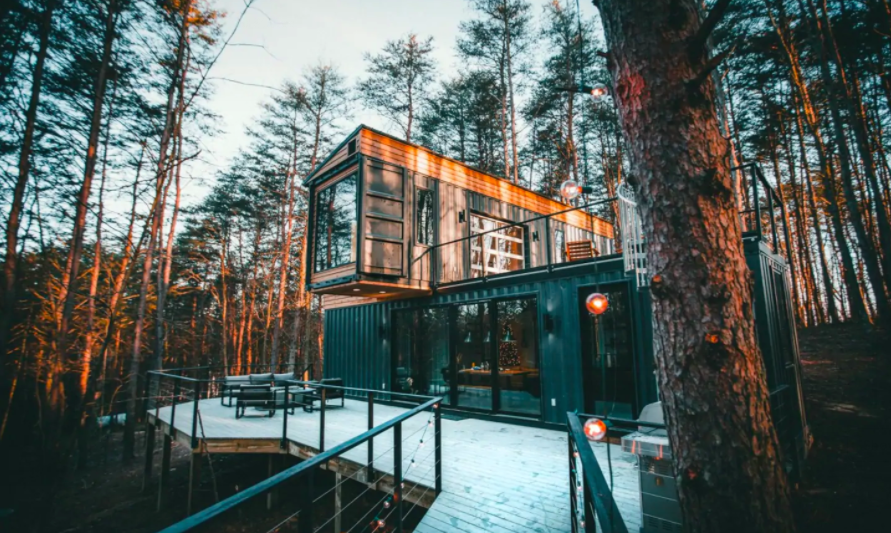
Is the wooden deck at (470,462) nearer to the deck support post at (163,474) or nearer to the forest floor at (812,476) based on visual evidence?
the deck support post at (163,474)

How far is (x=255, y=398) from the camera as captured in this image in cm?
724

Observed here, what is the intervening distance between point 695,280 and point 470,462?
3.81 metres

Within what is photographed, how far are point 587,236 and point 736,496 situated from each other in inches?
522

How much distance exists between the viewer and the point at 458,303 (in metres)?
7.98

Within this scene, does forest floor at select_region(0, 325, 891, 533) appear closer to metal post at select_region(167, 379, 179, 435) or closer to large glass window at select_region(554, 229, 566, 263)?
metal post at select_region(167, 379, 179, 435)

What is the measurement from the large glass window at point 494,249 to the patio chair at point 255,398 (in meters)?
5.04

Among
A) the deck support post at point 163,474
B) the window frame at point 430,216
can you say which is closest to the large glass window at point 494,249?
the window frame at point 430,216

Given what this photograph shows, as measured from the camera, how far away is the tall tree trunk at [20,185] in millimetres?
3348

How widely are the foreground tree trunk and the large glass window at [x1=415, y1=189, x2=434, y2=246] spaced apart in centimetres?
659

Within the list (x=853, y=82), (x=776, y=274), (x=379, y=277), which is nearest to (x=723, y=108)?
(x=853, y=82)

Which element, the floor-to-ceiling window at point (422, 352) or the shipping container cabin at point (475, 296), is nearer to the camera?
the shipping container cabin at point (475, 296)

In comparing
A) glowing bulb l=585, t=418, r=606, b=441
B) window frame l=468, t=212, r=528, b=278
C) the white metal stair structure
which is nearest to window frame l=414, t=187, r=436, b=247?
window frame l=468, t=212, r=528, b=278

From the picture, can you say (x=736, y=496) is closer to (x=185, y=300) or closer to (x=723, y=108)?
(x=723, y=108)

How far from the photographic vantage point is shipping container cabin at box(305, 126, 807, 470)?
5500 millimetres
